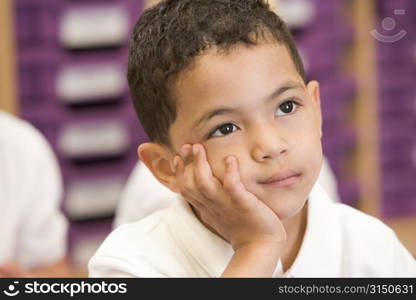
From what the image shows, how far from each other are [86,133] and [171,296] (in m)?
1.50

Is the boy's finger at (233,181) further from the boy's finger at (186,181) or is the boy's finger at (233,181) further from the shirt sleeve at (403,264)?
the shirt sleeve at (403,264)

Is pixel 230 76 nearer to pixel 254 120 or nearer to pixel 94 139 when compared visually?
pixel 254 120

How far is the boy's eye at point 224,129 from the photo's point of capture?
2.15 ft

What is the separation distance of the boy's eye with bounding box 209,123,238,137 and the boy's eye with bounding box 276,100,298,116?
0.04 metres

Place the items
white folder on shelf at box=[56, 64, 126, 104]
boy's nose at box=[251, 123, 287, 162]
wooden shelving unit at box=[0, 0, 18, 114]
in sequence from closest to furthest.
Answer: boy's nose at box=[251, 123, 287, 162], wooden shelving unit at box=[0, 0, 18, 114], white folder on shelf at box=[56, 64, 126, 104]

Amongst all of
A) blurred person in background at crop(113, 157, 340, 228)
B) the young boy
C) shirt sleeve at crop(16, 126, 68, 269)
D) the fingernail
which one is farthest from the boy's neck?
shirt sleeve at crop(16, 126, 68, 269)

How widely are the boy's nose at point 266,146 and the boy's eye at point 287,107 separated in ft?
0.09

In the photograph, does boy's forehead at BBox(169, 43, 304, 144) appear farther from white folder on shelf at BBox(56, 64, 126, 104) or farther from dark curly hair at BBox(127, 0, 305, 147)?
white folder on shelf at BBox(56, 64, 126, 104)

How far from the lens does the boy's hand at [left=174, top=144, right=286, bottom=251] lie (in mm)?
655

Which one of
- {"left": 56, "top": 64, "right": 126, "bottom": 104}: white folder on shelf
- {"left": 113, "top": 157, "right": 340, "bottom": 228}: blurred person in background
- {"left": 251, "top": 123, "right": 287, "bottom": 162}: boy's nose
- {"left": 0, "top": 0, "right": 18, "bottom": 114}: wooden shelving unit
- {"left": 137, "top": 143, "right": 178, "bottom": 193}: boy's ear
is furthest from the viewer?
{"left": 56, "top": 64, "right": 126, "bottom": 104}: white folder on shelf

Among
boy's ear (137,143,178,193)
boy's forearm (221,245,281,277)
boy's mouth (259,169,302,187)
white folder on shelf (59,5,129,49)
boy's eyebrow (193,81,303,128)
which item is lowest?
boy's forearm (221,245,281,277)

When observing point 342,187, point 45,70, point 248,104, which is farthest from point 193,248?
point 342,187

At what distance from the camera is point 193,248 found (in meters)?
0.73

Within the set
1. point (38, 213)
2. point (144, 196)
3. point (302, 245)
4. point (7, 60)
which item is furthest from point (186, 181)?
point (7, 60)
